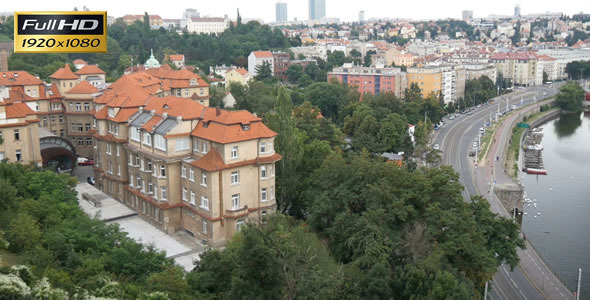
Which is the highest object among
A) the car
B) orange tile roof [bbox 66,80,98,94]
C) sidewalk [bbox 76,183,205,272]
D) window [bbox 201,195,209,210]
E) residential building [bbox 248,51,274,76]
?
residential building [bbox 248,51,274,76]

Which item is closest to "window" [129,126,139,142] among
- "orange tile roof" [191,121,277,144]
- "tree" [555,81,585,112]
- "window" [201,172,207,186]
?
"orange tile roof" [191,121,277,144]

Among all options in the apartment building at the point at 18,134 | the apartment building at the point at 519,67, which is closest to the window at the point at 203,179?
the apartment building at the point at 18,134

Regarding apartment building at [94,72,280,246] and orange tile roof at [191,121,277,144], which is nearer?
orange tile roof at [191,121,277,144]

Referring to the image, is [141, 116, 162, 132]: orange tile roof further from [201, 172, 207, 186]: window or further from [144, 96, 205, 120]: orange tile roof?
[201, 172, 207, 186]: window

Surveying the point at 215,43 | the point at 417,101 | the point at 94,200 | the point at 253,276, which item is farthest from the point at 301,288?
the point at 215,43

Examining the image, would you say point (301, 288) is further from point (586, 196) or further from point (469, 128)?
point (469, 128)

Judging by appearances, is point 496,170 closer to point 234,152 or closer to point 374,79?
point 234,152
